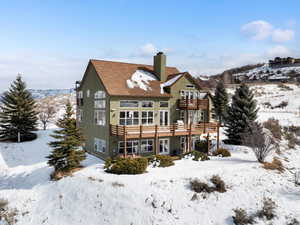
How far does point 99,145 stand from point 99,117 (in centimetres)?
300

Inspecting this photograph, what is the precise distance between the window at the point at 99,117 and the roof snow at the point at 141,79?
13.1 ft

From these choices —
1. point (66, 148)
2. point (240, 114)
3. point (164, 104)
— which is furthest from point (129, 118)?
point (240, 114)

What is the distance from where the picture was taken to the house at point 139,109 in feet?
65.6

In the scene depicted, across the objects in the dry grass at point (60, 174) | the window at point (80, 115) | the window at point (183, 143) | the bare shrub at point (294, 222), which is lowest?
the bare shrub at point (294, 222)

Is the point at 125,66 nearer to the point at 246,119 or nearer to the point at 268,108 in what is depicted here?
the point at 246,119

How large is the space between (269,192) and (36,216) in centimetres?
1587

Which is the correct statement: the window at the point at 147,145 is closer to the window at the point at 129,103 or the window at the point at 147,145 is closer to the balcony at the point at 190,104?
the window at the point at 129,103

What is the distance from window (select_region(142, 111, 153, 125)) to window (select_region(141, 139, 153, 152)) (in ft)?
6.17

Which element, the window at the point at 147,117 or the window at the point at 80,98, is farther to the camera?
the window at the point at 80,98

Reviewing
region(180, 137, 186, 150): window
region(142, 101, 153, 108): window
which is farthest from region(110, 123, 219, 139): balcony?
region(142, 101, 153, 108): window

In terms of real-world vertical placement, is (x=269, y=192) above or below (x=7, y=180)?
above

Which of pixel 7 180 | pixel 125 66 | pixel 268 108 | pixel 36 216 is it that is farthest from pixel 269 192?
pixel 268 108

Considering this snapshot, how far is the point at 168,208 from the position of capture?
1255cm

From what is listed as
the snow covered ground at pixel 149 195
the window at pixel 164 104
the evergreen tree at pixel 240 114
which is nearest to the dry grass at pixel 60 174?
the snow covered ground at pixel 149 195
